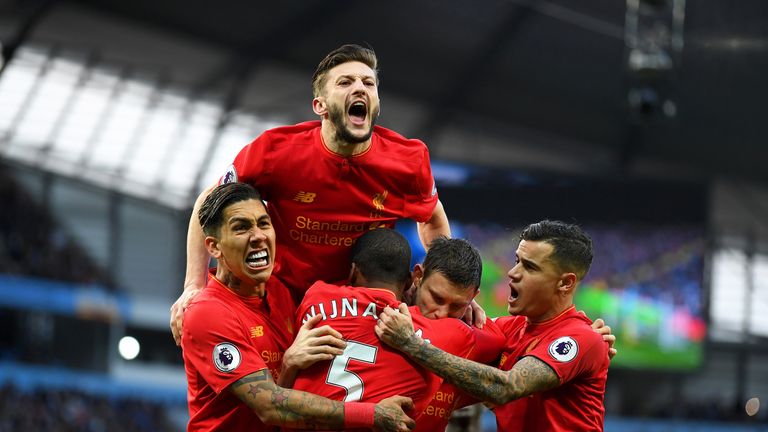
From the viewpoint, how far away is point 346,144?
4648 millimetres

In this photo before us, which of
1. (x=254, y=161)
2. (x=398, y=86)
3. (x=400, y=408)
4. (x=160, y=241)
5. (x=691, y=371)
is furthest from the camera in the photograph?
(x=160, y=241)

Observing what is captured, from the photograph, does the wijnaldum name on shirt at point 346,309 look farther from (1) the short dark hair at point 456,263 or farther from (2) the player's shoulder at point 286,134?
(2) the player's shoulder at point 286,134

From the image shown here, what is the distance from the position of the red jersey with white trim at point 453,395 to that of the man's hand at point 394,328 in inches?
14.1

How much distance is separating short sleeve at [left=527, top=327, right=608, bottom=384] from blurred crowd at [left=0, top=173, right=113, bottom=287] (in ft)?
82.1

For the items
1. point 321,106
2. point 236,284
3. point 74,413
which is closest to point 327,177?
point 321,106

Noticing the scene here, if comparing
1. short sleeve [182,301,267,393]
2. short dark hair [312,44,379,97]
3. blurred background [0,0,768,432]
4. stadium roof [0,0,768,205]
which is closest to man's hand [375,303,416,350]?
short sleeve [182,301,267,393]

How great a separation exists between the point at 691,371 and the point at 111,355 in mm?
15902

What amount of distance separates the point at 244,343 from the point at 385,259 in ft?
2.26

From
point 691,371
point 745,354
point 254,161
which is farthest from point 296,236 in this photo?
point 745,354

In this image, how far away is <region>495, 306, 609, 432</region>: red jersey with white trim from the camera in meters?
4.27

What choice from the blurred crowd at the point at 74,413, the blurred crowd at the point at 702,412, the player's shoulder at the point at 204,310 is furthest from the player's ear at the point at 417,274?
the blurred crowd at the point at 702,412

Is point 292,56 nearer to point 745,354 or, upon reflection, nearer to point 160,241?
point 160,241

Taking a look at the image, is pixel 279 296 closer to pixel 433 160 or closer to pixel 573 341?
pixel 573 341

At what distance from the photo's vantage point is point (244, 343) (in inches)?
165
